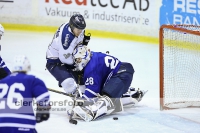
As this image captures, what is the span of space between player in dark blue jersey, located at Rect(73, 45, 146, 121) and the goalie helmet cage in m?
0.44

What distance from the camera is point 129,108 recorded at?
4754 mm

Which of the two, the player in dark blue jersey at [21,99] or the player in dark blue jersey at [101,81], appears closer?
the player in dark blue jersey at [21,99]

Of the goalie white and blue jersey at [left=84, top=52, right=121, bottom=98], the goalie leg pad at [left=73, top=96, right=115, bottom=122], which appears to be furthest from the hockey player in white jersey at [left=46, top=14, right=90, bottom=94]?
the goalie leg pad at [left=73, top=96, right=115, bottom=122]

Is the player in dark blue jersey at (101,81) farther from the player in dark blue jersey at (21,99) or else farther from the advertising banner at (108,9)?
the advertising banner at (108,9)

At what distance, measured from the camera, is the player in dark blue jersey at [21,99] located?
2.85m

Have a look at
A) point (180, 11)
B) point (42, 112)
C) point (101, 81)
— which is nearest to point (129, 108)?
point (101, 81)

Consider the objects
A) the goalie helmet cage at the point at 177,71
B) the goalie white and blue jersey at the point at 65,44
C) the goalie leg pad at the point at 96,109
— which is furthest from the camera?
the goalie helmet cage at the point at 177,71

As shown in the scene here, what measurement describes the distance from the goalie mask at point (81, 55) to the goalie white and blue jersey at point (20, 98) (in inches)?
59.2

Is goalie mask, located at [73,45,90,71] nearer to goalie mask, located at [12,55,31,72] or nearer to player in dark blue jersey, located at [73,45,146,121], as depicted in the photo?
player in dark blue jersey, located at [73,45,146,121]

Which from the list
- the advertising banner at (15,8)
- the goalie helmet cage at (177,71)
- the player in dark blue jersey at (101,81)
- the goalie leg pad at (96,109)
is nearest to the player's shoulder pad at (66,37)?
the player in dark blue jersey at (101,81)

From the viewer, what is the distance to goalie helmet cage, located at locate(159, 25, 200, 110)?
4711 millimetres

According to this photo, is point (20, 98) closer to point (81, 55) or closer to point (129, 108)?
point (81, 55)

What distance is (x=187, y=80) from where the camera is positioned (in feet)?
15.9

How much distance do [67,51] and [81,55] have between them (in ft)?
0.49
